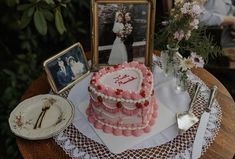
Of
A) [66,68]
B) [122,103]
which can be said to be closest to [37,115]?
[66,68]

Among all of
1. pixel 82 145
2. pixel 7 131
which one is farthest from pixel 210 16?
pixel 7 131

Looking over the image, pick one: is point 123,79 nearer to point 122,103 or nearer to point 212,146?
point 122,103

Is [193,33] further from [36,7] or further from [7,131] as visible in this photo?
[7,131]

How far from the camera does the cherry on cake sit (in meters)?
1.09

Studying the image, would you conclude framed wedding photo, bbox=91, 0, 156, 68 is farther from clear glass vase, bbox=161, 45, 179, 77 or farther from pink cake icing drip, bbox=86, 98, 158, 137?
pink cake icing drip, bbox=86, 98, 158, 137

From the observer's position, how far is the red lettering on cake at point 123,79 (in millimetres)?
1159

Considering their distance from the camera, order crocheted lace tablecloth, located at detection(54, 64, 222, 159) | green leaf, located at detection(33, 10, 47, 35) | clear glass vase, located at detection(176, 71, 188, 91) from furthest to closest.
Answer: green leaf, located at detection(33, 10, 47, 35) < clear glass vase, located at detection(176, 71, 188, 91) < crocheted lace tablecloth, located at detection(54, 64, 222, 159)

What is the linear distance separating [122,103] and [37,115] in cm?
33

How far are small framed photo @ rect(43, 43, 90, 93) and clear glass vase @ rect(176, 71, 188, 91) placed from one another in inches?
14.7

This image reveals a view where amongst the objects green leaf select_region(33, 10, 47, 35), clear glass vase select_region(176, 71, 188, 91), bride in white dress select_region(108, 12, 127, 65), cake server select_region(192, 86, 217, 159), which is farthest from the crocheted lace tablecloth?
green leaf select_region(33, 10, 47, 35)

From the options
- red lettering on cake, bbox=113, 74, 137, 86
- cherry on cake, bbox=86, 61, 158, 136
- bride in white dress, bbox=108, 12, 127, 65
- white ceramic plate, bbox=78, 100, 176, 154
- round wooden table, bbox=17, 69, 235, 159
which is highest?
bride in white dress, bbox=108, 12, 127, 65

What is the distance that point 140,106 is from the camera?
3.58 feet

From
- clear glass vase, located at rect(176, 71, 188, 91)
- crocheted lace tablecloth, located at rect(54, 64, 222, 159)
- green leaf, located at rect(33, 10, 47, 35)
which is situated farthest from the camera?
green leaf, located at rect(33, 10, 47, 35)

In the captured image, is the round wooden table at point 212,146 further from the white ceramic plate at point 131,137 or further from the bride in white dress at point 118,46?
the bride in white dress at point 118,46
